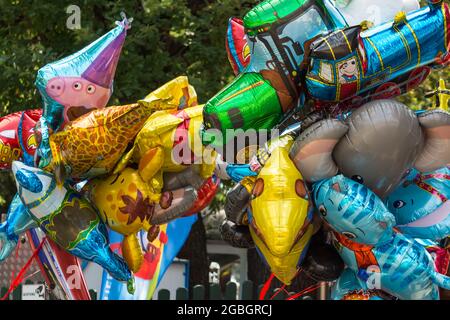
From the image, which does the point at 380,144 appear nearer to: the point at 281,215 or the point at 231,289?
the point at 281,215

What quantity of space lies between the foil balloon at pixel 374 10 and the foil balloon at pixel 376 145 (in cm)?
49

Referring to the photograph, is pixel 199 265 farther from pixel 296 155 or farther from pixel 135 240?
pixel 296 155

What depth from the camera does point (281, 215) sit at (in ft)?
13.4

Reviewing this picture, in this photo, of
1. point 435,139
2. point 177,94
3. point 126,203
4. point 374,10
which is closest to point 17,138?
point 126,203

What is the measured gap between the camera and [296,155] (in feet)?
13.8

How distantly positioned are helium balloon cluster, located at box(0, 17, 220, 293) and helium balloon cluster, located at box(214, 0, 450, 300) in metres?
0.86

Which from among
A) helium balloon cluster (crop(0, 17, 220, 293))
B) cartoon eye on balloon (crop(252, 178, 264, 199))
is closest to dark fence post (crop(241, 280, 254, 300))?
helium balloon cluster (crop(0, 17, 220, 293))

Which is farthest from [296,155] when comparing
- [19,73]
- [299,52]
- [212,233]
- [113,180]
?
[212,233]

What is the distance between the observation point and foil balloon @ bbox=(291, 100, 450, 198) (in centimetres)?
407

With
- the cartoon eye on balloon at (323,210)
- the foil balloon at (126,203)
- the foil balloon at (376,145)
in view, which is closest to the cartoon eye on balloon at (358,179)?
the foil balloon at (376,145)

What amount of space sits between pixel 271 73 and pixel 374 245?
2.84ft

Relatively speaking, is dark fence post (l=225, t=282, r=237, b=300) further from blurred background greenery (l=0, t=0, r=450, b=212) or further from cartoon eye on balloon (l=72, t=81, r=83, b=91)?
cartoon eye on balloon (l=72, t=81, r=83, b=91)

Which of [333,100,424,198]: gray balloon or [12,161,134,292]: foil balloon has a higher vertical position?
[333,100,424,198]: gray balloon

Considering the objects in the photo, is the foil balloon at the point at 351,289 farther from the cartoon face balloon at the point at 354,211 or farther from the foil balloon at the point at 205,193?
the foil balloon at the point at 205,193
